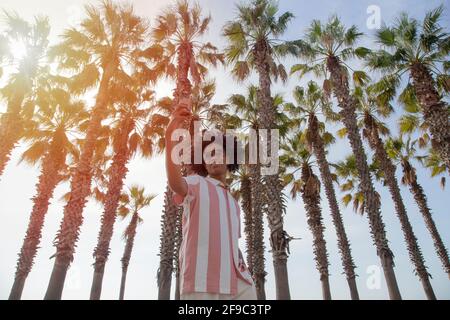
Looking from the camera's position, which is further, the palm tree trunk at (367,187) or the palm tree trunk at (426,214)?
the palm tree trunk at (426,214)

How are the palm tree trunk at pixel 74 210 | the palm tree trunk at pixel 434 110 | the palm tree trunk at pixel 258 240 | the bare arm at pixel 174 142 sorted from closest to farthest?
the bare arm at pixel 174 142
the palm tree trunk at pixel 74 210
the palm tree trunk at pixel 434 110
the palm tree trunk at pixel 258 240

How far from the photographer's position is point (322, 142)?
2133 cm

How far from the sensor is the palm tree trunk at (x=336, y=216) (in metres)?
18.5

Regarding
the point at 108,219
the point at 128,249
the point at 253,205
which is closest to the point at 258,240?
the point at 253,205

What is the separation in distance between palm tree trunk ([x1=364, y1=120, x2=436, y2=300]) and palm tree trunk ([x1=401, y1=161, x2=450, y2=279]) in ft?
11.4

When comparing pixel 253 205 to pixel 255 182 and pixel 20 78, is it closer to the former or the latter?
pixel 255 182

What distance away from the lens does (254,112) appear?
21.1m

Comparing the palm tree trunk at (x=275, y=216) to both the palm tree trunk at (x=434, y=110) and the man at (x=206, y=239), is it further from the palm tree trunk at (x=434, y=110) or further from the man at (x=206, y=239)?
the man at (x=206, y=239)

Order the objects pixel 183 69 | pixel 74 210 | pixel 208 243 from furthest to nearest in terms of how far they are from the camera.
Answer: pixel 183 69, pixel 74 210, pixel 208 243

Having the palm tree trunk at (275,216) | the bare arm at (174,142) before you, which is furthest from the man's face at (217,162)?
the palm tree trunk at (275,216)

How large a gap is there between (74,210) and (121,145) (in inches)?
205
